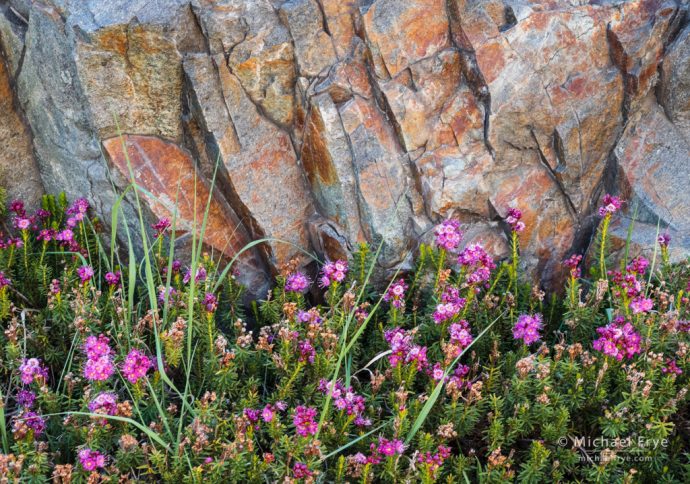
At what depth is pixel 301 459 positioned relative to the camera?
134 inches

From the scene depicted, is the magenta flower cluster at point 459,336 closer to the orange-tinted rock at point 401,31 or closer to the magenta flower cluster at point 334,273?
the magenta flower cluster at point 334,273

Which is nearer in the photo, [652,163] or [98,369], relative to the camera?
[98,369]

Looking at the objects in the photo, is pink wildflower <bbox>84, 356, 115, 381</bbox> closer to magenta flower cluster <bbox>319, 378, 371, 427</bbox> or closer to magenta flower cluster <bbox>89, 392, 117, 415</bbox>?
magenta flower cluster <bbox>89, 392, 117, 415</bbox>

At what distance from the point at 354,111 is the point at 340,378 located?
1.65m

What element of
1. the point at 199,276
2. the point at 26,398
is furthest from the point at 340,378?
the point at 26,398

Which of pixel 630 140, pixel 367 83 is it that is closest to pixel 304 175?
pixel 367 83

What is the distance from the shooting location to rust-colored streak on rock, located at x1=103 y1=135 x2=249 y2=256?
15.1 feet

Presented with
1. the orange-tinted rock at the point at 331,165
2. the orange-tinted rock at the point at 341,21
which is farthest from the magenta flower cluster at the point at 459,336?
the orange-tinted rock at the point at 341,21

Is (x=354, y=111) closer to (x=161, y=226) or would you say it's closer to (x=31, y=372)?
(x=161, y=226)

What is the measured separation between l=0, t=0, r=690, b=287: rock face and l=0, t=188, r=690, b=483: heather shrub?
1.27ft

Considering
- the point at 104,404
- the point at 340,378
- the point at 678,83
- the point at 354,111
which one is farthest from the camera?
the point at 678,83

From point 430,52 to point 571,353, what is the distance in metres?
2.04

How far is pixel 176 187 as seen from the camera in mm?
4664

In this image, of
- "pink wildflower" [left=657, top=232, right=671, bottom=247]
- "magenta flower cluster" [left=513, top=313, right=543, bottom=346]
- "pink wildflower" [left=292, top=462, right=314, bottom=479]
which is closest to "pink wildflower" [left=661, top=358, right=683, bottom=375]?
"magenta flower cluster" [left=513, top=313, right=543, bottom=346]
